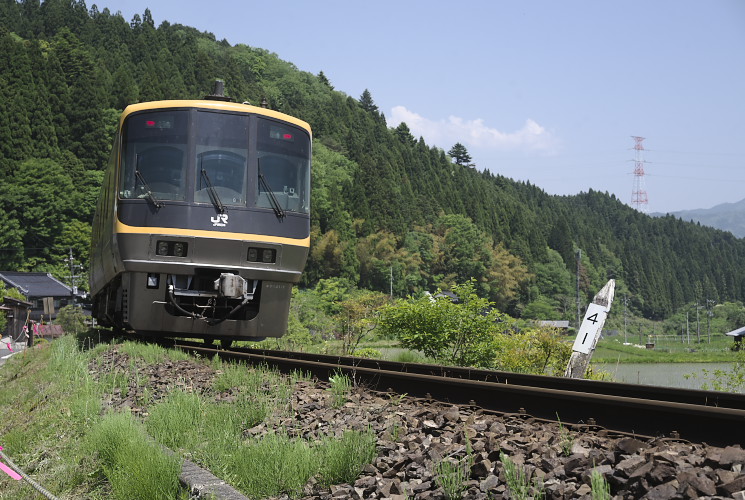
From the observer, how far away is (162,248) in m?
11.5

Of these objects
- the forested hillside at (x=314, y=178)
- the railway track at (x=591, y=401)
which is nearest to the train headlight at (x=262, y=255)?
the railway track at (x=591, y=401)

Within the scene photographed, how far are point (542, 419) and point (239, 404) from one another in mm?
2571

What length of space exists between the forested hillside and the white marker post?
84203 mm

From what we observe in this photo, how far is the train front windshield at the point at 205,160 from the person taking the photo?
38.6 ft

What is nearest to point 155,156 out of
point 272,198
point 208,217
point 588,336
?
point 208,217

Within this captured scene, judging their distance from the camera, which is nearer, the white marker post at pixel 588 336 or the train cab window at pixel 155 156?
the white marker post at pixel 588 336

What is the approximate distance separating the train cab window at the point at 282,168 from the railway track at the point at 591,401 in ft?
14.0

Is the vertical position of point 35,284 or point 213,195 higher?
point 213,195

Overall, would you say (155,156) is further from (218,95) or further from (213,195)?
(218,95)

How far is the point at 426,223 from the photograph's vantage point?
127625 millimetres

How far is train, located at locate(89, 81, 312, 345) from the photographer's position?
37.9 ft

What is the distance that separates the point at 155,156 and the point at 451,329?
6.53 metres

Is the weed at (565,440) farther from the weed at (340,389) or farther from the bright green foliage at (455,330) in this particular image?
the bright green foliage at (455,330)

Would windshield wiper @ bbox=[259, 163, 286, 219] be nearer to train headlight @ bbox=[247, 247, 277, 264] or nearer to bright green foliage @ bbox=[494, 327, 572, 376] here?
train headlight @ bbox=[247, 247, 277, 264]
